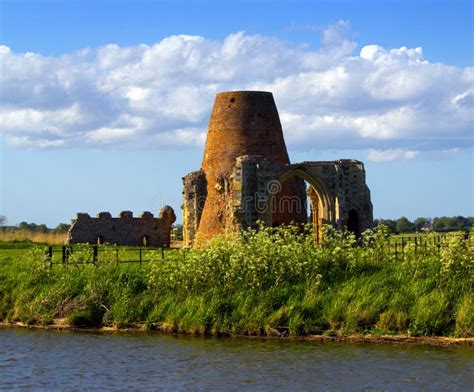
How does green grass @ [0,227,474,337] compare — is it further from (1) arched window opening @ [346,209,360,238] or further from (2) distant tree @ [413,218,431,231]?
(2) distant tree @ [413,218,431,231]

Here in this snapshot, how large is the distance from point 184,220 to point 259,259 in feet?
61.5

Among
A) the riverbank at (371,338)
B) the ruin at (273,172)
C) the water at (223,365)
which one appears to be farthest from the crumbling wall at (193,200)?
the water at (223,365)

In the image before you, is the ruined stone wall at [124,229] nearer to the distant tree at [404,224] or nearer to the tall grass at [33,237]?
A: the tall grass at [33,237]

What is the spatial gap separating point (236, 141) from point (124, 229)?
9.58 metres

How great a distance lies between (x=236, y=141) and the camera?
36.1m

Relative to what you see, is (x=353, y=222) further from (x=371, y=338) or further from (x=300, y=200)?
(x=371, y=338)

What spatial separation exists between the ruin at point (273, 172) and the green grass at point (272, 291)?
13.5 meters

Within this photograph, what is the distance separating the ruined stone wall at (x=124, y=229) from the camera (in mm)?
41781

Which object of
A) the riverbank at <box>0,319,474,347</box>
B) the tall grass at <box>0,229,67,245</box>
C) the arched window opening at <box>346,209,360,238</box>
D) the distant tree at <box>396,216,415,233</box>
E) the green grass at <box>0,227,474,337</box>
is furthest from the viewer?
the distant tree at <box>396,216,415,233</box>

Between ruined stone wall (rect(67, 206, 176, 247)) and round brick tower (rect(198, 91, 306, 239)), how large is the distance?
7238mm

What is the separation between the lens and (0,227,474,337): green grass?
63.1ft

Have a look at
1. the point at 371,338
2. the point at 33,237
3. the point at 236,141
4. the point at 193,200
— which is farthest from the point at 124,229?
the point at 371,338

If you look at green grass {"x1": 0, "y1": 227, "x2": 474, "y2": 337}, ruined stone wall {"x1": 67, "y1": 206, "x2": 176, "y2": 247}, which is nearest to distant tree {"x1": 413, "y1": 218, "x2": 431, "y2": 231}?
ruined stone wall {"x1": 67, "y1": 206, "x2": 176, "y2": 247}

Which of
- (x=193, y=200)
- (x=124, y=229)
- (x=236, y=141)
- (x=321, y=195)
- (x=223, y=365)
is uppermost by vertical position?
(x=236, y=141)
